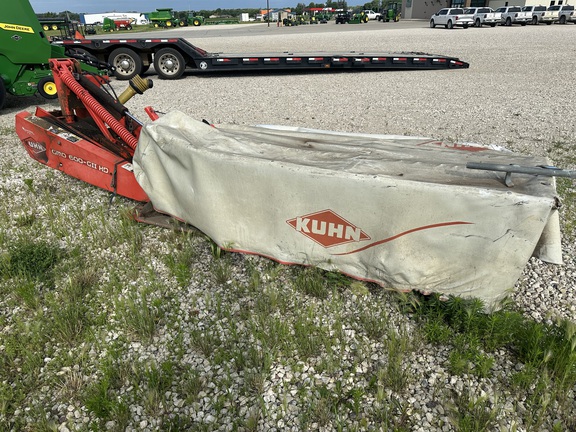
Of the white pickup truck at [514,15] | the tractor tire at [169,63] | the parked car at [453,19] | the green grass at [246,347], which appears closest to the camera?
the green grass at [246,347]

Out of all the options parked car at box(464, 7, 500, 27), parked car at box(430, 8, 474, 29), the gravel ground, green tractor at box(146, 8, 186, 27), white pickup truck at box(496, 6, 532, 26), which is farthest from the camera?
green tractor at box(146, 8, 186, 27)

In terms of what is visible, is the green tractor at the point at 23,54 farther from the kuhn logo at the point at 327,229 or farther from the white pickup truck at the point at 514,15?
the white pickup truck at the point at 514,15

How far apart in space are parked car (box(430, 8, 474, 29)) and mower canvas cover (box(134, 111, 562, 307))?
33.7 m

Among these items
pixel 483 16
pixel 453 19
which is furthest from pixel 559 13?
pixel 453 19

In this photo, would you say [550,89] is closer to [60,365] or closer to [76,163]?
[76,163]

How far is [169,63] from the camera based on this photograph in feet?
40.1

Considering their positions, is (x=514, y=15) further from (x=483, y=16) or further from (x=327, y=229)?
(x=327, y=229)

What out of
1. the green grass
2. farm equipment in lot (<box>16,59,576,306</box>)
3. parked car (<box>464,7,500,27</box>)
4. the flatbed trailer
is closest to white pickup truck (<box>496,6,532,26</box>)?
parked car (<box>464,7,500,27</box>)

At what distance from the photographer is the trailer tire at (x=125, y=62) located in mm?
11625

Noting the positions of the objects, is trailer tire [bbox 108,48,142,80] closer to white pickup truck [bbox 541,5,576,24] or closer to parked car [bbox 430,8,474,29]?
parked car [bbox 430,8,474,29]

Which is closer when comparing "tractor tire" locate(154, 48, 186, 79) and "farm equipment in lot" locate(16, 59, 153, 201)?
"farm equipment in lot" locate(16, 59, 153, 201)

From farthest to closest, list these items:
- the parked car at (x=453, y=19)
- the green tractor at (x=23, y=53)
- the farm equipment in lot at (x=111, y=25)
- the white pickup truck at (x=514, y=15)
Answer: the farm equipment in lot at (x=111, y=25), the white pickup truck at (x=514, y=15), the parked car at (x=453, y=19), the green tractor at (x=23, y=53)

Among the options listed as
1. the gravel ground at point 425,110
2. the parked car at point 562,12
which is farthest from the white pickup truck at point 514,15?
the gravel ground at point 425,110

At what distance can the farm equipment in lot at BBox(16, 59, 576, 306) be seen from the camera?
259 centimetres
